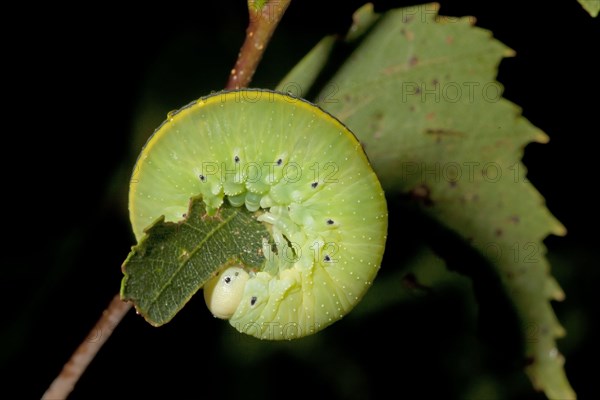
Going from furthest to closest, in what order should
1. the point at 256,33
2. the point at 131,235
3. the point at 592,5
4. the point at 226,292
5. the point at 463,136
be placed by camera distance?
the point at 131,235 → the point at 463,136 → the point at 226,292 → the point at 256,33 → the point at 592,5

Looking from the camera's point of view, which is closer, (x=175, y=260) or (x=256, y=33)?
(x=175, y=260)

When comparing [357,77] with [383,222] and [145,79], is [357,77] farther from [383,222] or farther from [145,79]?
[145,79]

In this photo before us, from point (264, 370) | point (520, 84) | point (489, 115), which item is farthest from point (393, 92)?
point (264, 370)

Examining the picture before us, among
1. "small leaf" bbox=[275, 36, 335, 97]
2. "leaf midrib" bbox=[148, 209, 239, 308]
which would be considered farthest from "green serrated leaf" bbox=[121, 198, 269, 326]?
"small leaf" bbox=[275, 36, 335, 97]

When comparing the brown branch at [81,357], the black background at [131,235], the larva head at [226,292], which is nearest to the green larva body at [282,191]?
the larva head at [226,292]

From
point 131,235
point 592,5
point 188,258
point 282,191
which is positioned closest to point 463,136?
point 282,191

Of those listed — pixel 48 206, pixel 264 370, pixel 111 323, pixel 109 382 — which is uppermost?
pixel 111 323

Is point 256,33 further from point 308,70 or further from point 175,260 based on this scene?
point 308,70
